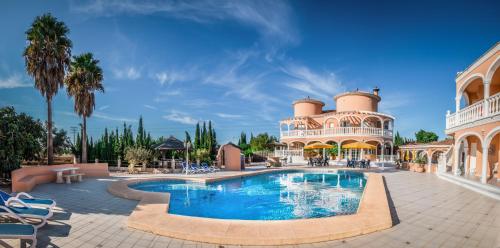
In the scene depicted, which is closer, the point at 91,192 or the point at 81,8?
the point at 91,192

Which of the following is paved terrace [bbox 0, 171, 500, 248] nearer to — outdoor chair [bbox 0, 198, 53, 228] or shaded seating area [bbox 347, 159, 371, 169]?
outdoor chair [bbox 0, 198, 53, 228]

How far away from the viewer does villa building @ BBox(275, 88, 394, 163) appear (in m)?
25.6

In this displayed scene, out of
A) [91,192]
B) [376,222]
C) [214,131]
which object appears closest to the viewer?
[376,222]

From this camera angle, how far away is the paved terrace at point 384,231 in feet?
14.4

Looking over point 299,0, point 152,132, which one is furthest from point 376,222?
point 152,132

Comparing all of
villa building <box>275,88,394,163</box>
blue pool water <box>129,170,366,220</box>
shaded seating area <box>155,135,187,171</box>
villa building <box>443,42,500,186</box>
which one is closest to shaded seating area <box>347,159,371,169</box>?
villa building <box>275,88,394,163</box>

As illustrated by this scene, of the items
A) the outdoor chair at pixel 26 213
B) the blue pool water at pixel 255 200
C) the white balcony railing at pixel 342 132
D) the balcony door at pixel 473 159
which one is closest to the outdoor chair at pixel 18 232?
the outdoor chair at pixel 26 213

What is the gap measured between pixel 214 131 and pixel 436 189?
27363 mm

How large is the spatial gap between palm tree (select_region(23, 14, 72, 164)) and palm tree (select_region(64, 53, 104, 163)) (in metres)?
3.14

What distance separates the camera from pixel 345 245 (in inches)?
171

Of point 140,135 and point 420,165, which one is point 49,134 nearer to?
point 140,135

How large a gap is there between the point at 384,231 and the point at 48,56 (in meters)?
17.5

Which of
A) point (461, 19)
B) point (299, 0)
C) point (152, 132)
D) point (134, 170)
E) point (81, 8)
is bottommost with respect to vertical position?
point (134, 170)

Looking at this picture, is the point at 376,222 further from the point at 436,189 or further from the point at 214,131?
the point at 214,131
